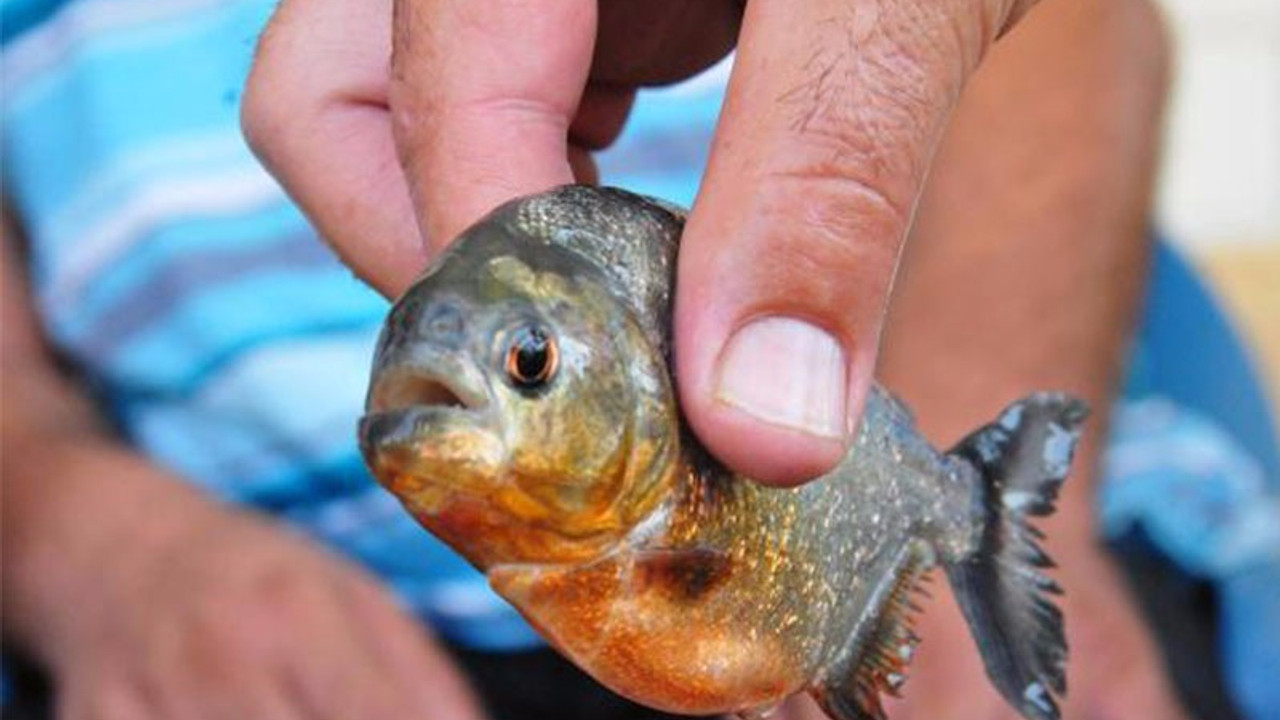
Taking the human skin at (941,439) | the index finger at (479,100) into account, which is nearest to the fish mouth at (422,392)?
the index finger at (479,100)

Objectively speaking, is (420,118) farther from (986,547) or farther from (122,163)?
(122,163)

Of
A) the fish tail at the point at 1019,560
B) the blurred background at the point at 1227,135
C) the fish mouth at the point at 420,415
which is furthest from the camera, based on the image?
the blurred background at the point at 1227,135

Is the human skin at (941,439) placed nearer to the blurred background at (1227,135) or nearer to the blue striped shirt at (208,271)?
the blue striped shirt at (208,271)

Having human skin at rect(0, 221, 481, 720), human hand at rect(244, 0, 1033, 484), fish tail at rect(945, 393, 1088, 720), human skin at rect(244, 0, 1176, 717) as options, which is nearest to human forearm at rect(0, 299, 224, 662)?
human skin at rect(0, 221, 481, 720)

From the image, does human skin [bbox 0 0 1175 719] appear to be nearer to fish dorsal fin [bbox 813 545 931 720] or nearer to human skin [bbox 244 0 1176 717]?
human skin [bbox 244 0 1176 717]

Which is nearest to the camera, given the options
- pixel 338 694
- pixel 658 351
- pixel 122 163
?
pixel 658 351

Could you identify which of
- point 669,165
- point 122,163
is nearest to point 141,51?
point 122,163
